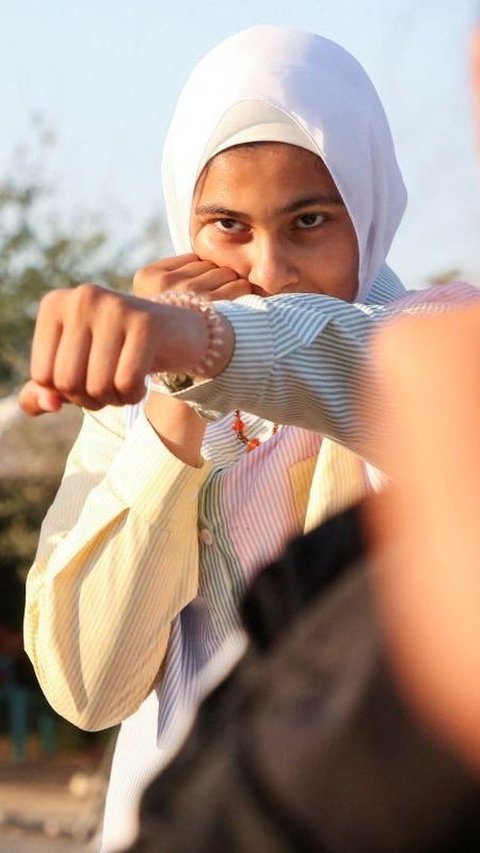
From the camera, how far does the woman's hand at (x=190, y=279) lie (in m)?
2.18

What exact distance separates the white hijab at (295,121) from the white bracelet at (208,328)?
2.89 feet

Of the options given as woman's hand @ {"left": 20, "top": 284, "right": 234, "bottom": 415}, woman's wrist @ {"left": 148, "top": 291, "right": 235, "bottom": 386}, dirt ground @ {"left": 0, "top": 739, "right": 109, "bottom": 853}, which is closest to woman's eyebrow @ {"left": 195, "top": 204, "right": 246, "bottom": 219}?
woman's wrist @ {"left": 148, "top": 291, "right": 235, "bottom": 386}

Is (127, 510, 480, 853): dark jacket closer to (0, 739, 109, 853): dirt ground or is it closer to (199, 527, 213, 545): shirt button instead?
(199, 527, 213, 545): shirt button

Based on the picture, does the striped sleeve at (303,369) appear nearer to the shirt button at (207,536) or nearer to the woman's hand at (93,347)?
the woman's hand at (93,347)

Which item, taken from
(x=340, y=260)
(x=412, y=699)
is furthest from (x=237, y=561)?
(x=412, y=699)

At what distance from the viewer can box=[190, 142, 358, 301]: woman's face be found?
2.41 m

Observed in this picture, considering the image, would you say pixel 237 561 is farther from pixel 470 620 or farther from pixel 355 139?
pixel 470 620

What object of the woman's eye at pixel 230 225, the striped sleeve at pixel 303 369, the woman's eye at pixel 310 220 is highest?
the striped sleeve at pixel 303 369

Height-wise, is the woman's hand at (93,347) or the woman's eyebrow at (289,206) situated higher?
the woman's hand at (93,347)

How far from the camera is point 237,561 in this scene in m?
2.24

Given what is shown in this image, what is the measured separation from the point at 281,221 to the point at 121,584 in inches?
22.6

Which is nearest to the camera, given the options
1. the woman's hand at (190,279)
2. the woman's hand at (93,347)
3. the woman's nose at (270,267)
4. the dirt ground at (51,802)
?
the woman's hand at (93,347)

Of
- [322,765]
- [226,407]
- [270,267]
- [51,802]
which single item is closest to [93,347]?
[226,407]

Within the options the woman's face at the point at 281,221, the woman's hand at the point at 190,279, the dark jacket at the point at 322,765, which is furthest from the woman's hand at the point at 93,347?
the woman's face at the point at 281,221
